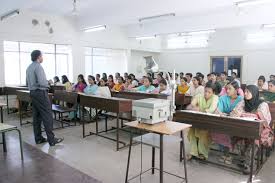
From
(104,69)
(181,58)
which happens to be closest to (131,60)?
(104,69)

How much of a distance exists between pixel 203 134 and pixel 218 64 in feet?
27.7

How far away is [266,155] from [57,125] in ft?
13.8

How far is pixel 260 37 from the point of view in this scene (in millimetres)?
Result: 9625

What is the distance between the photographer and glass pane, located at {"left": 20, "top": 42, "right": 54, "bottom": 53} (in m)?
7.38

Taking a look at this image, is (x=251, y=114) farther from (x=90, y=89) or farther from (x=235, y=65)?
(x=235, y=65)

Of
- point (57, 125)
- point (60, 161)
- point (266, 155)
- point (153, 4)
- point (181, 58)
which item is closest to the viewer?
point (60, 161)

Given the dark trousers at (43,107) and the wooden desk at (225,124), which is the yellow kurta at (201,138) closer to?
the wooden desk at (225,124)

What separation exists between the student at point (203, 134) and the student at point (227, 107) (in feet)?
0.31

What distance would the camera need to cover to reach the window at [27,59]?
7.16 meters

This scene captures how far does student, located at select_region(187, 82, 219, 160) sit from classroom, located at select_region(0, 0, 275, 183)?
0.05 ft

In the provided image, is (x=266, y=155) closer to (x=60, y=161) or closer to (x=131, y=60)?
(x=60, y=161)

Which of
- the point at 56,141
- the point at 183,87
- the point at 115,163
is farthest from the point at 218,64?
the point at 115,163

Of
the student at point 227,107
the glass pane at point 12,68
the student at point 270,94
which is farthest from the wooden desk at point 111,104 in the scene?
the glass pane at point 12,68

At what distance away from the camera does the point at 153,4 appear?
5742 millimetres
